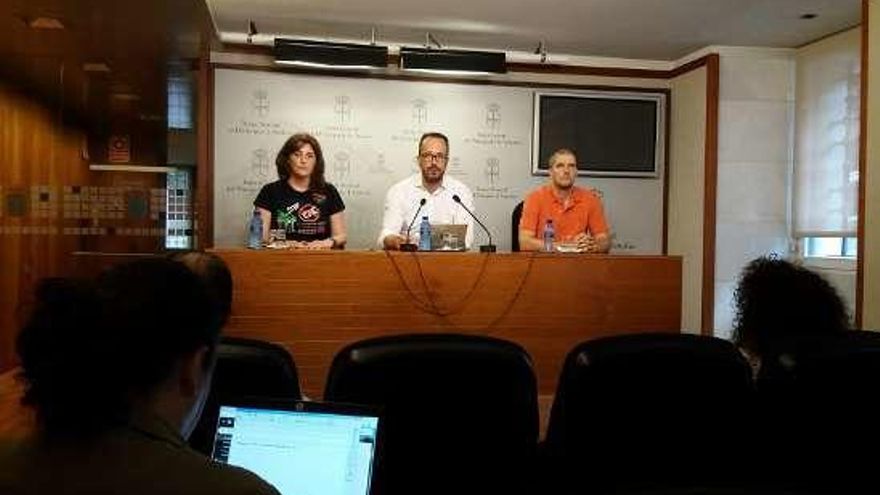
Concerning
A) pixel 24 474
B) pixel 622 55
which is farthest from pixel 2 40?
pixel 24 474

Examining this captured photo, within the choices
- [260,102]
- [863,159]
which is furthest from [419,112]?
[863,159]

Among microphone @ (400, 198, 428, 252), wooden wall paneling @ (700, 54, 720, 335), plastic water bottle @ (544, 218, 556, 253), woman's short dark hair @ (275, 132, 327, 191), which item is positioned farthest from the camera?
wooden wall paneling @ (700, 54, 720, 335)

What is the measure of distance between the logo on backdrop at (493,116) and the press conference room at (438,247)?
0.02m

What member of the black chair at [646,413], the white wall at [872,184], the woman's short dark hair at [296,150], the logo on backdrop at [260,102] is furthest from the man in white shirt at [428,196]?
the black chair at [646,413]

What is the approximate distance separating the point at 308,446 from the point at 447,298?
2.26 meters

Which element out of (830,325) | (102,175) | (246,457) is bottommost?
(246,457)

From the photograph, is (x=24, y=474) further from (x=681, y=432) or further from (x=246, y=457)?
(x=681, y=432)

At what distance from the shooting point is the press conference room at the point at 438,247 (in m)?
0.80

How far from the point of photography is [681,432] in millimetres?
1677

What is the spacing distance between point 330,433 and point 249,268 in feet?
7.18

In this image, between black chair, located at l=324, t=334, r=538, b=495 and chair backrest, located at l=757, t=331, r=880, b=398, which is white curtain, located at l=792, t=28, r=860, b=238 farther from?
black chair, located at l=324, t=334, r=538, b=495

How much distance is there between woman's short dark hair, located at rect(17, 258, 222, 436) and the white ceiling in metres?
4.03

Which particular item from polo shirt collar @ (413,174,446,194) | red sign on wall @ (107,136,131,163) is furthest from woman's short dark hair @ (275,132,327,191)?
red sign on wall @ (107,136,131,163)

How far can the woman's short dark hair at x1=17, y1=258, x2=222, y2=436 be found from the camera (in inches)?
28.7
